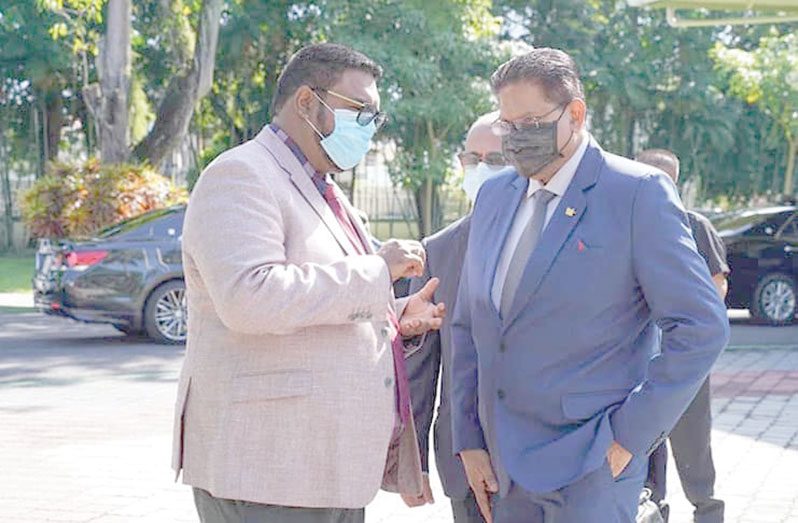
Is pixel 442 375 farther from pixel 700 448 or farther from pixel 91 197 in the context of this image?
pixel 91 197

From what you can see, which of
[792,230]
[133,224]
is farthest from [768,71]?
[133,224]

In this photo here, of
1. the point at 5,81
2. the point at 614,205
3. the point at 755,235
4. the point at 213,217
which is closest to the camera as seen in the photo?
the point at 213,217

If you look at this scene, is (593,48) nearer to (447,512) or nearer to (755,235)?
(755,235)

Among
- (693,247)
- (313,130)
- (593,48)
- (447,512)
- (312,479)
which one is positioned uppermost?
(593,48)

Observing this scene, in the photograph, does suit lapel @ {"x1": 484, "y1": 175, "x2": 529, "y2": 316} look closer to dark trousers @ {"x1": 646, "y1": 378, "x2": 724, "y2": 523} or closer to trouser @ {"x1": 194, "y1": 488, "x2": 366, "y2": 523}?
trouser @ {"x1": 194, "y1": 488, "x2": 366, "y2": 523}

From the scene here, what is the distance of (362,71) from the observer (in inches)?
138

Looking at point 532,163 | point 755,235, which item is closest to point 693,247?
point 532,163

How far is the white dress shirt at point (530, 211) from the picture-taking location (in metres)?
3.50

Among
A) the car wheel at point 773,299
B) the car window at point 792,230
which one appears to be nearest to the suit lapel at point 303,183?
the car wheel at point 773,299

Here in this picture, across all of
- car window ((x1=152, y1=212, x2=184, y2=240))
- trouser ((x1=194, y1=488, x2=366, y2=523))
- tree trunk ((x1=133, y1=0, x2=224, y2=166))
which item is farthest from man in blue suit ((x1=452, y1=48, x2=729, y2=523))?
tree trunk ((x1=133, y1=0, x2=224, y2=166))

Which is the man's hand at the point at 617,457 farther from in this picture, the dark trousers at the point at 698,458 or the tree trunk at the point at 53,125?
the tree trunk at the point at 53,125

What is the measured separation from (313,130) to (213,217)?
1.40ft

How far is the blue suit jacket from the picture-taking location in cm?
325

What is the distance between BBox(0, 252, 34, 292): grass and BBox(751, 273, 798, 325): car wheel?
12.0 metres
